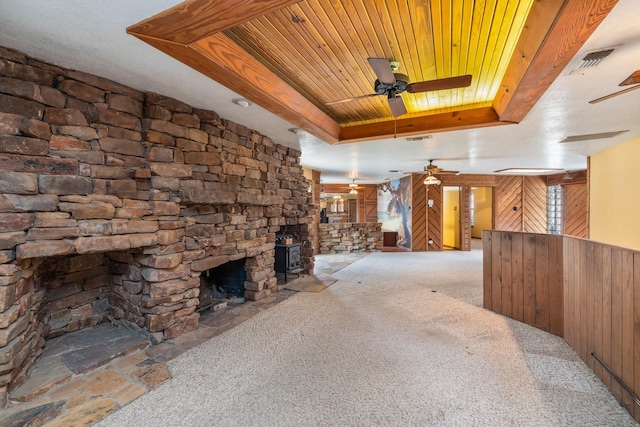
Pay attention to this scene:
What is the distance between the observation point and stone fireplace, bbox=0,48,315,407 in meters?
1.87

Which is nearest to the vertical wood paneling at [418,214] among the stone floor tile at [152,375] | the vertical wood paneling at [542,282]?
the vertical wood paneling at [542,282]

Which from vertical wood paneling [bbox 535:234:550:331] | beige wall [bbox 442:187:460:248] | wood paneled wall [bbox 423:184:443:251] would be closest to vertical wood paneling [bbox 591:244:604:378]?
vertical wood paneling [bbox 535:234:550:331]

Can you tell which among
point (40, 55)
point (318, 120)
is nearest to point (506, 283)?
point (318, 120)

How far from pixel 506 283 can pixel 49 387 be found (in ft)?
14.8

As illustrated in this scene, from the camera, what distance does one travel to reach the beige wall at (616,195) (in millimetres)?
4223

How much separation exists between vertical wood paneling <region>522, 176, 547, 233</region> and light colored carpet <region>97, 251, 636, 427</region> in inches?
271

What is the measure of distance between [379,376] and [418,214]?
6890 mm

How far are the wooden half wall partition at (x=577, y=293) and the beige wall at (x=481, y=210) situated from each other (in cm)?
797

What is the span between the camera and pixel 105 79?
2277 millimetres

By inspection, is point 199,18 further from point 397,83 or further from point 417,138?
point 417,138

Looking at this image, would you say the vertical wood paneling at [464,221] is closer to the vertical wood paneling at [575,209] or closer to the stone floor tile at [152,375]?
the vertical wood paneling at [575,209]

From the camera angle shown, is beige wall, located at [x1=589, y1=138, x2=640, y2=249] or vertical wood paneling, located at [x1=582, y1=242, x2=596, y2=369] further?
beige wall, located at [x1=589, y1=138, x2=640, y2=249]

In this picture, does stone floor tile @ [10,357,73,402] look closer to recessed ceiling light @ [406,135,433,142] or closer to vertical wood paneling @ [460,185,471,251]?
recessed ceiling light @ [406,135,433,142]

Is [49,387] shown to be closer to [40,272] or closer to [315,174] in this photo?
[40,272]
